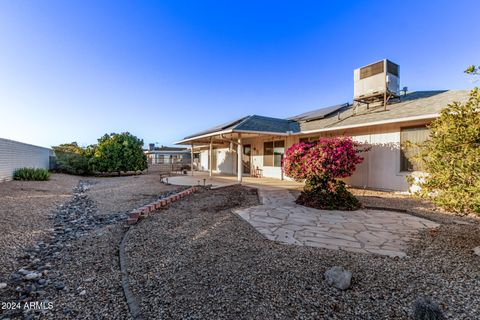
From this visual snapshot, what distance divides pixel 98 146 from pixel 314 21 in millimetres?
16984

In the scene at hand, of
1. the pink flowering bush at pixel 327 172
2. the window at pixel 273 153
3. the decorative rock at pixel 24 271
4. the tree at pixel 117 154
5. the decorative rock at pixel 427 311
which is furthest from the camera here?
the tree at pixel 117 154

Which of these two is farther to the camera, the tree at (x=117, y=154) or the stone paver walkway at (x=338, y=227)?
the tree at (x=117, y=154)

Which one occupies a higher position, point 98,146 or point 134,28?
point 134,28

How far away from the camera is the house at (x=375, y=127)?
7352 millimetres

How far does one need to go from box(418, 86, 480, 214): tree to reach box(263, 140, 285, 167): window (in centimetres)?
865

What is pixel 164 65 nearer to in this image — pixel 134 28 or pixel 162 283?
pixel 134 28

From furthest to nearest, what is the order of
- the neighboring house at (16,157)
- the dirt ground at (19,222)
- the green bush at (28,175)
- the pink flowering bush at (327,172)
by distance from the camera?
the green bush at (28,175) → the neighboring house at (16,157) → the pink flowering bush at (327,172) → the dirt ground at (19,222)

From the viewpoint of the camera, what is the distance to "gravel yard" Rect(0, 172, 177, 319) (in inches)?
81.7

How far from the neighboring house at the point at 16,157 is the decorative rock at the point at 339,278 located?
14.0m

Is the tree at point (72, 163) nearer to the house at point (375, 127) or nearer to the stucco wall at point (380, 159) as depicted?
the house at point (375, 127)

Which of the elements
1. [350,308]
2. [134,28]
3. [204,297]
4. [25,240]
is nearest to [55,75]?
[134,28]

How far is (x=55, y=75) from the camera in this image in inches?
475

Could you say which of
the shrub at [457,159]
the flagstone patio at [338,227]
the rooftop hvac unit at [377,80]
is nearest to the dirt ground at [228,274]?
the flagstone patio at [338,227]

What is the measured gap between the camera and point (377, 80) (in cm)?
952
